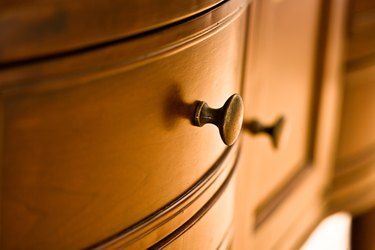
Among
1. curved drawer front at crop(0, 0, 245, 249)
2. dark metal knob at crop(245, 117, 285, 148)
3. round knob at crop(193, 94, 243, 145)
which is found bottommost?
curved drawer front at crop(0, 0, 245, 249)

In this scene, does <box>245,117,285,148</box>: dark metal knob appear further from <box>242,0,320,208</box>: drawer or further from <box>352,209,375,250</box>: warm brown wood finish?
<box>352,209,375,250</box>: warm brown wood finish

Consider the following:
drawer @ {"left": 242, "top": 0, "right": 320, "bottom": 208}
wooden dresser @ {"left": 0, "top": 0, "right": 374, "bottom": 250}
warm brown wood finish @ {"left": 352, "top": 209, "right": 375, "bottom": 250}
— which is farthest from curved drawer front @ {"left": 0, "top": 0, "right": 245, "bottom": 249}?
warm brown wood finish @ {"left": 352, "top": 209, "right": 375, "bottom": 250}

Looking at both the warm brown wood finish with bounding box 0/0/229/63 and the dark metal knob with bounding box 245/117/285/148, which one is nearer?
the warm brown wood finish with bounding box 0/0/229/63

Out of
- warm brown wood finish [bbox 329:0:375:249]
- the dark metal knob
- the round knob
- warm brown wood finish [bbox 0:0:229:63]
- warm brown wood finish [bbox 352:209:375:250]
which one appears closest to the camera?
warm brown wood finish [bbox 0:0:229:63]

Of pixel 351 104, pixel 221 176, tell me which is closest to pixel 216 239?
pixel 221 176

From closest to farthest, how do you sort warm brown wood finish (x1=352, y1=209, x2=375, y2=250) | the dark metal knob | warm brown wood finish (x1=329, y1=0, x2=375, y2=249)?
1. the dark metal knob
2. warm brown wood finish (x1=329, y1=0, x2=375, y2=249)
3. warm brown wood finish (x1=352, y1=209, x2=375, y2=250)

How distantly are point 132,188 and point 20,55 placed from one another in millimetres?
112

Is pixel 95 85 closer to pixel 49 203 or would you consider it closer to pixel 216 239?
pixel 49 203

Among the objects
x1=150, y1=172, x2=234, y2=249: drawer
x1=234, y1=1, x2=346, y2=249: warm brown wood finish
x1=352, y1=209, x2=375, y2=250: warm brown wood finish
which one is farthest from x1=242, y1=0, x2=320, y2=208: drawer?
x1=352, y1=209, x2=375, y2=250: warm brown wood finish

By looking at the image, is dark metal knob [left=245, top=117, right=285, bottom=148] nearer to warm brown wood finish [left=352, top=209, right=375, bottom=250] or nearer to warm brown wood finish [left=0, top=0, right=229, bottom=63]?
warm brown wood finish [left=0, top=0, right=229, bottom=63]

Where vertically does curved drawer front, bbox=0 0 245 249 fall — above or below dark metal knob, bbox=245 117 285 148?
below

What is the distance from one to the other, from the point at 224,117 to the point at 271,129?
0.82 ft

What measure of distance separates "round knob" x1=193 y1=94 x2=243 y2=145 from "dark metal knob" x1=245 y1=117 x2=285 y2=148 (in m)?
0.24

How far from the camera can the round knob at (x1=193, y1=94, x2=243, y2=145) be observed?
0.38 metres
